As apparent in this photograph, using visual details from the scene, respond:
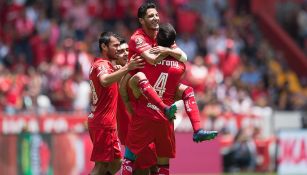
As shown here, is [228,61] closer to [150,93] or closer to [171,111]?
[150,93]

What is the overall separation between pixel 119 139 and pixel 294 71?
62.7 feet

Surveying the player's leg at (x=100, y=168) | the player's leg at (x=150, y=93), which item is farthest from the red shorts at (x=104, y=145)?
the player's leg at (x=150, y=93)

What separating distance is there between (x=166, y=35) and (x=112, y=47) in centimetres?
113

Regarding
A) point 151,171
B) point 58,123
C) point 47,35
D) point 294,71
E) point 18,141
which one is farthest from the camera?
point 294,71

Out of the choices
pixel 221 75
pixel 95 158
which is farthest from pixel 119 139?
pixel 221 75

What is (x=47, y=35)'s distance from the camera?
28.0m

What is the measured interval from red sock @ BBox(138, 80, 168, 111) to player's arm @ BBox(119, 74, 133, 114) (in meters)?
0.44

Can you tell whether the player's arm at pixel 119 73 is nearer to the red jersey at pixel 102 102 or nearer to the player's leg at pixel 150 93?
the player's leg at pixel 150 93

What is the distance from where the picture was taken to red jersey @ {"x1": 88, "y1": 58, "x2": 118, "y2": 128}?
13.9 m

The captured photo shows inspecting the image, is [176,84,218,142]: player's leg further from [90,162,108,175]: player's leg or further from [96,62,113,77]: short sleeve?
[90,162,108,175]: player's leg

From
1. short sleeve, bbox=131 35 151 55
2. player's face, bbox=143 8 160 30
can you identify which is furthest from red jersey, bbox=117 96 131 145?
player's face, bbox=143 8 160 30

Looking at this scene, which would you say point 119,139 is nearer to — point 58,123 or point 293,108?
point 58,123

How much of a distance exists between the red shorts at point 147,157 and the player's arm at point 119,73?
93 cm

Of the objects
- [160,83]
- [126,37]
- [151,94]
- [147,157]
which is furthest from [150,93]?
[126,37]
